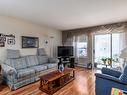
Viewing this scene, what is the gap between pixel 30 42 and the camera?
4406mm

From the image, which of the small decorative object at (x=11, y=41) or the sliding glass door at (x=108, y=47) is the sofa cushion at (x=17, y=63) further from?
the sliding glass door at (x=108, y=47)

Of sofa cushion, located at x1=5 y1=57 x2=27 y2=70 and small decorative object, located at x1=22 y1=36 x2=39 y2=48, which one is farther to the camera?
small decorative object, located at x1=22 y1=36 x2=39 y2=48

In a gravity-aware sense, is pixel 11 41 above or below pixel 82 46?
above

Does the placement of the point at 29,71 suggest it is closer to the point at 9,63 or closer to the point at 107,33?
the point at 9,63

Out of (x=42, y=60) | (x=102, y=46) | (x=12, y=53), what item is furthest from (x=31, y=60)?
(x=102, y=46)

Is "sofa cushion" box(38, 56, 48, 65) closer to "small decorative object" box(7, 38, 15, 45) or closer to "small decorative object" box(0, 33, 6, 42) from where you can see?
"small decorative object" box(7, 38, 15, 45)

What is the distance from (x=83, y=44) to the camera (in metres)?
5.75

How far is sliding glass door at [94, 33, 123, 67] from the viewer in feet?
15.2

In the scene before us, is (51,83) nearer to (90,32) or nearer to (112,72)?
(112,72)

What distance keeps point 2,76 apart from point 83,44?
4.12 m

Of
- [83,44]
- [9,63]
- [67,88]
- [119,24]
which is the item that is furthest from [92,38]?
[9,63]

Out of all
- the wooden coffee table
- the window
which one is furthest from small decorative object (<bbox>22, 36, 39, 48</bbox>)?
the window

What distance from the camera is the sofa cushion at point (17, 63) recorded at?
3.34m

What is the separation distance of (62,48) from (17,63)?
253cm
